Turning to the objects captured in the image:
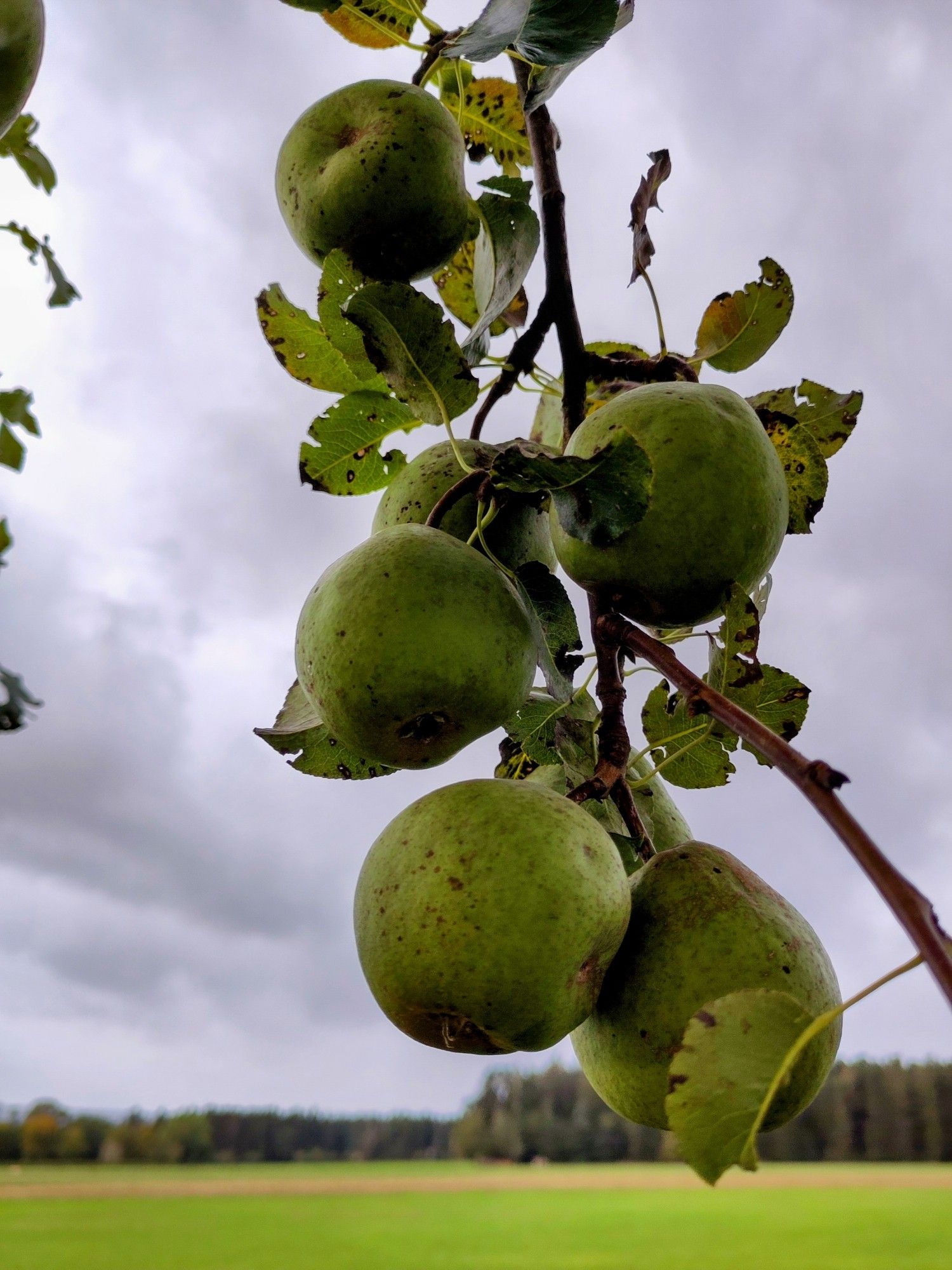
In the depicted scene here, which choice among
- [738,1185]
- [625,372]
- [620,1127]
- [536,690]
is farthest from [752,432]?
[738,1185]

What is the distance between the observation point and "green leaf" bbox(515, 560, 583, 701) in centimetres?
118

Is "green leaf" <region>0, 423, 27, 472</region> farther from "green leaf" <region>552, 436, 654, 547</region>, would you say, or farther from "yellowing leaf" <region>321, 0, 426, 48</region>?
"green leaf" <region>552, 436, 654, 547</region>

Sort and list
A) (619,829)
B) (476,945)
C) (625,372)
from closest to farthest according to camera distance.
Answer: (476,945) → (619,829) → (625,372)

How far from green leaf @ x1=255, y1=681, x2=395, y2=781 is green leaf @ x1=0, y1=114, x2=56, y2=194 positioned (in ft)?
6.65

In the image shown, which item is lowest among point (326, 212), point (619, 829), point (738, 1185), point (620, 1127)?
point (738, 1185)

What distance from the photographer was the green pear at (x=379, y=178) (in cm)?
133

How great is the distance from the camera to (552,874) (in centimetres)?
94

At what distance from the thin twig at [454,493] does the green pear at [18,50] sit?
0.64 metres

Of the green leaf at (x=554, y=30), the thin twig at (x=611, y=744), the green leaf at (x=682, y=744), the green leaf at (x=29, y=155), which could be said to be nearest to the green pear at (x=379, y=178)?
the green leaf at (x=554, y=30)

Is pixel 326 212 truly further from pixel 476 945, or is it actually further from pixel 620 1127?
pixel 620 1127

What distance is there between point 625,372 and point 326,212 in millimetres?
473

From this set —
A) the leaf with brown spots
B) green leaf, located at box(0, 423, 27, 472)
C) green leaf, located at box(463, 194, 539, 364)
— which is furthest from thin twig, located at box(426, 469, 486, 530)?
green leaf, located at box(0, 423, 27, 472)

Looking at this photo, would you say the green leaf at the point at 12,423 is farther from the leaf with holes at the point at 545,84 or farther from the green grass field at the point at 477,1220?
the green grass field at the point at 477,1220

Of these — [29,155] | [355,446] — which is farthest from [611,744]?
[29,155]
